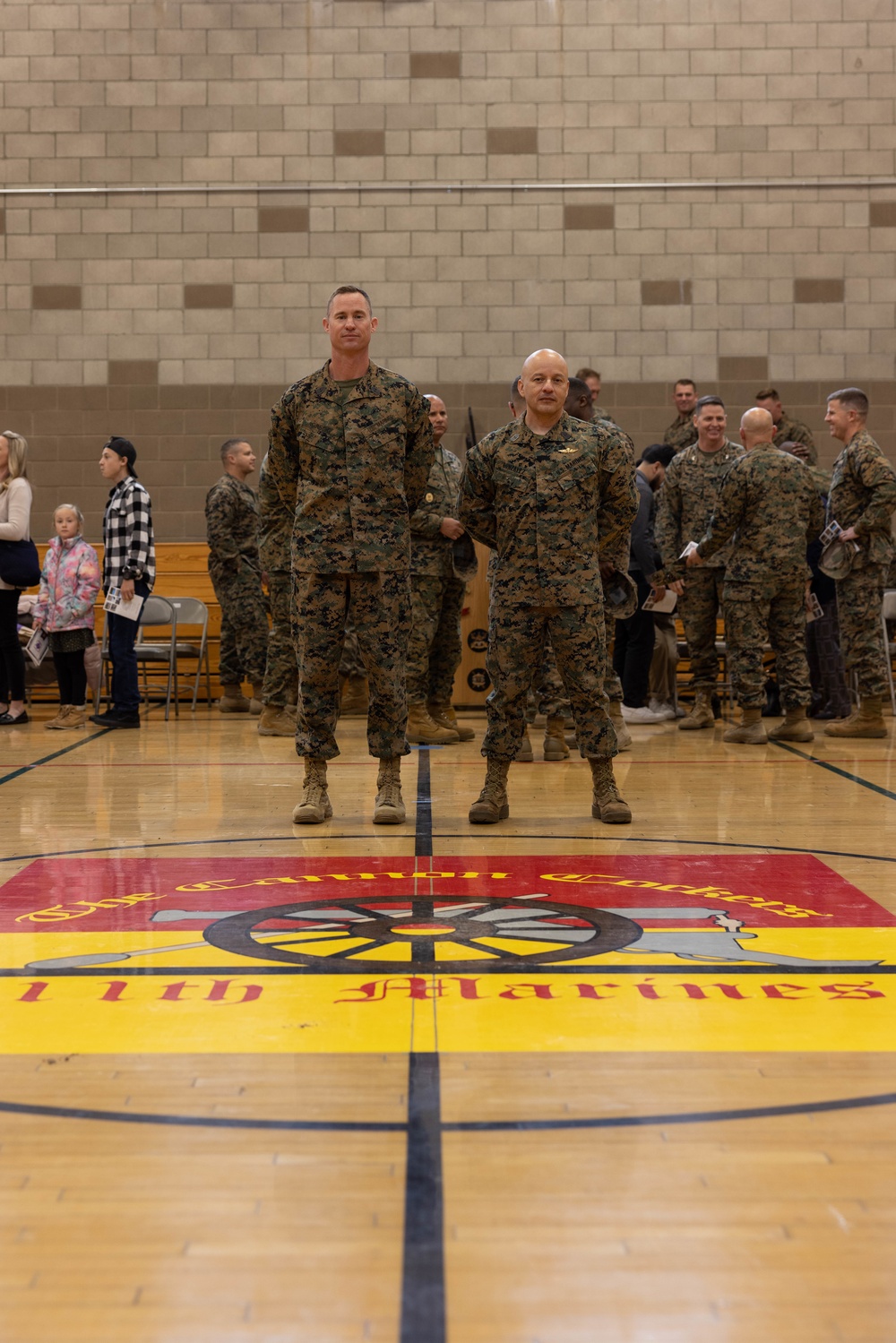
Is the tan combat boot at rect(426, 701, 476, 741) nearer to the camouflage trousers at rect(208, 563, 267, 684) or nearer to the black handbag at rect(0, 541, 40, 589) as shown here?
the camouflage trousers at rect(208, 563, 267, 684)

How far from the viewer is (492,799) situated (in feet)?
15.3

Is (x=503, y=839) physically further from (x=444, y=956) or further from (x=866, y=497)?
(x=866, y=497)

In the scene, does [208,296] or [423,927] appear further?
[208,296]

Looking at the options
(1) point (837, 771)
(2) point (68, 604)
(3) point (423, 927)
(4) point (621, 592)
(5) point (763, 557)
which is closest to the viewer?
(3) point (423, 927)

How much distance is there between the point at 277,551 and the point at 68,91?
6.11 meters

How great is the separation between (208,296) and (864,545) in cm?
627

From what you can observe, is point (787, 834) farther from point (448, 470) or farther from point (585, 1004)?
point (448, 470)

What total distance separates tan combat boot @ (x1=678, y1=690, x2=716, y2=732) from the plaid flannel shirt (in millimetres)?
3246

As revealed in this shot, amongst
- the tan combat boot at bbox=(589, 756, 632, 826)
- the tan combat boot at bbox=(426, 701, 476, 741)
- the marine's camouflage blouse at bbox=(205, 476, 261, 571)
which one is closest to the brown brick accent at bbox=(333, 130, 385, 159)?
the marine's camouflage blouse at bbox=(205, 476, 261, 571)

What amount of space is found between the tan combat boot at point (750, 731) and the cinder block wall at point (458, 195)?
4645 millimetres

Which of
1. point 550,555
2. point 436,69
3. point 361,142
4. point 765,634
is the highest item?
point 436,69

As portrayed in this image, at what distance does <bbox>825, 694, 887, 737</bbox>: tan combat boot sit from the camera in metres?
7.37

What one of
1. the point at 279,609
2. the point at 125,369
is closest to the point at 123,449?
the point at 279,609

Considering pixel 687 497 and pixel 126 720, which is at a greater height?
pixel 687 497
